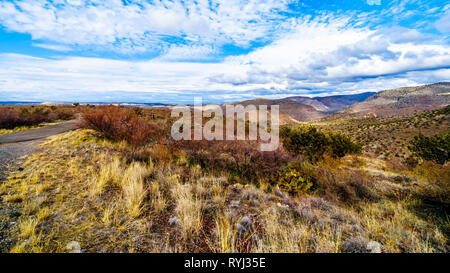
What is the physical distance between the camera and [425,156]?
1294 centimetres

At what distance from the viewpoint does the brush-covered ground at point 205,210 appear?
2.87 metres

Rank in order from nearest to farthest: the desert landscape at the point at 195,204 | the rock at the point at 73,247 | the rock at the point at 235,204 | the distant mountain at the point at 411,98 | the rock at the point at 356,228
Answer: the rock at the point at 73,247 < the desert landscape at the point at 195,204 < the rock at the point at 356,228 < the rock at the point at 235,204 < the distant mountain at the point at 411,98

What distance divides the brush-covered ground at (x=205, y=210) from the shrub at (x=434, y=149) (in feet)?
23.7

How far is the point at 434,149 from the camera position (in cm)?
1260

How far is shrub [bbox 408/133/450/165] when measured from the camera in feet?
39.0

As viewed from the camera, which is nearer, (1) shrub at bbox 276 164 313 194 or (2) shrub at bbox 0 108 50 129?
(1) shrub at bbox 276 164 313 194

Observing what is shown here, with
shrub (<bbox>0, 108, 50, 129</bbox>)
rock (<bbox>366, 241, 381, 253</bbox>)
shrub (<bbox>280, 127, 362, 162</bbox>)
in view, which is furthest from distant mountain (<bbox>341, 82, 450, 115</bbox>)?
shrub (<bbox>0, 108, 50, 129</bbox>)

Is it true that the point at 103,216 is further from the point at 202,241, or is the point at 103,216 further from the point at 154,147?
the point at 154,147

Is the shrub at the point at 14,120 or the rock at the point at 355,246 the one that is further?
the shrub at the point at 14,120

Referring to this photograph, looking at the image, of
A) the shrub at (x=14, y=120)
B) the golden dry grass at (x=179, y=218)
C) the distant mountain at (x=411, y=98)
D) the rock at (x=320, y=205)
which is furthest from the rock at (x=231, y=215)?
the distant mountain at (x=411, y=98)

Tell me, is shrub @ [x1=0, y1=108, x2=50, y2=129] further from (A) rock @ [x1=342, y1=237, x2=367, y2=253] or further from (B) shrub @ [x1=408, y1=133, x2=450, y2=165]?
(B) shrub @ [x1=408, y1=133, x2=450, y2=165]

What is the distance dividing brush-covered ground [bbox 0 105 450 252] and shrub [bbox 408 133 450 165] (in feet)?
23.7

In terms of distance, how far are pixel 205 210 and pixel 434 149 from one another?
659 inches

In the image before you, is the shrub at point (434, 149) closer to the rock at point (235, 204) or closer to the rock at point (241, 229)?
the rock at point (235, 204)
